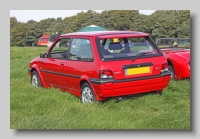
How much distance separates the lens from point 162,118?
6.44 metres

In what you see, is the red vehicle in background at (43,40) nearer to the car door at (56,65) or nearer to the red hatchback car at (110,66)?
the car door at (56,65)

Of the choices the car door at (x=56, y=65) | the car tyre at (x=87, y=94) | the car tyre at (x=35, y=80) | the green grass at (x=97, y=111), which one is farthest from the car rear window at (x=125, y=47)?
the car tyre at (x=35, y=80)

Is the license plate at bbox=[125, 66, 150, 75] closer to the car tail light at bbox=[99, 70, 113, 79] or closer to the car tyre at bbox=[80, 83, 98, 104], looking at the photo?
the car tail light at bbox=[99, 70, 113, 79]

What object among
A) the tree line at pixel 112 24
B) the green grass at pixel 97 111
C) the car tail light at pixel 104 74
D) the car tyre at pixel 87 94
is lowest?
the green grass at pixel 97 111

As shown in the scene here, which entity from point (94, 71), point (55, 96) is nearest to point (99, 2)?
point (94, 71)

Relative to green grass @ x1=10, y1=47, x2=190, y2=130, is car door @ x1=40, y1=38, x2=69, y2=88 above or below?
above

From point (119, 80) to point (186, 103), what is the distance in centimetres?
131

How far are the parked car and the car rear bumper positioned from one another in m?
1.79

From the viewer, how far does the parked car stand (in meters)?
9.24

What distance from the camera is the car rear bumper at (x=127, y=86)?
7.07m

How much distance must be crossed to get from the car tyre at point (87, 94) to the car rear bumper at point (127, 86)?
0.19 metres

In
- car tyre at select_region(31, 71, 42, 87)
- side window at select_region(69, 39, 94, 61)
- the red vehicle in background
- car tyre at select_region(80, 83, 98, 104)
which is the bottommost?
car tyre at select_region(80, 83, 98, 104)

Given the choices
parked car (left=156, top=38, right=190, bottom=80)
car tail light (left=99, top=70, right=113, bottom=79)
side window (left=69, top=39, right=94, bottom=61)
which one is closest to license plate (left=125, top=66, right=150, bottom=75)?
car tail light (left=99, top=70, right=113, bottom=79)

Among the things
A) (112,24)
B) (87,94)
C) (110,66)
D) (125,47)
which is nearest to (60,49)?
(112,24)
